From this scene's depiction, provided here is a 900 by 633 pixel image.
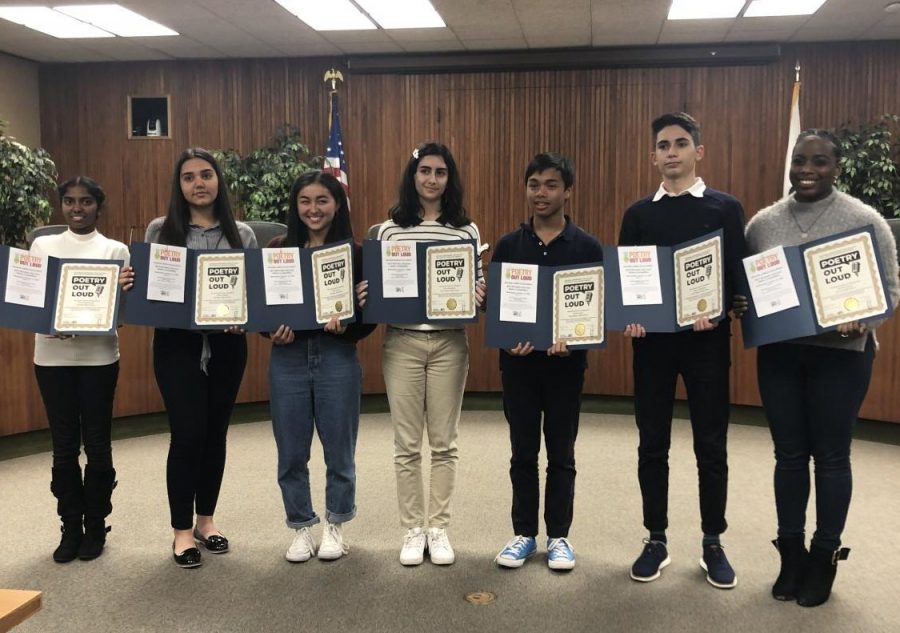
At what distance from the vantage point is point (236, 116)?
733 cm

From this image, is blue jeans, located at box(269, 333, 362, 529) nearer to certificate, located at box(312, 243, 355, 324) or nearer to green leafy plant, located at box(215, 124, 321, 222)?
certificate, located at box(312, 243, 355, 324)

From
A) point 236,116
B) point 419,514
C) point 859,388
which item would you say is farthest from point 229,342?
point 236,116

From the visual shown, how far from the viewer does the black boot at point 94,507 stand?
2.88 meters

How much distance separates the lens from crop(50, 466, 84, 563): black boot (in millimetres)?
2852

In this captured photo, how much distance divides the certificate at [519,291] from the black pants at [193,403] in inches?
40.0

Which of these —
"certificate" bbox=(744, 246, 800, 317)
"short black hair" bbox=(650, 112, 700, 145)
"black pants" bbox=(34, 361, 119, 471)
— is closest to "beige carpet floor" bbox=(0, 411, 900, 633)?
"black pants" bbox=(34, 361, 119, 471)

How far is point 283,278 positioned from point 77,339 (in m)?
0.84

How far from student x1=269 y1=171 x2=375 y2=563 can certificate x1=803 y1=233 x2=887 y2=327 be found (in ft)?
5.00

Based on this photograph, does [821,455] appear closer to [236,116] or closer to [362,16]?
[362,16]

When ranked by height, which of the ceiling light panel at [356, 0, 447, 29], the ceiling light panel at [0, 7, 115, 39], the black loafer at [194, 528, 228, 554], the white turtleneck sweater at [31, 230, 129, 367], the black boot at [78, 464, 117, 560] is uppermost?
the ceiling light panel at [0, 7, 115, 39]

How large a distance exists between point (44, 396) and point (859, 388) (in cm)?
286

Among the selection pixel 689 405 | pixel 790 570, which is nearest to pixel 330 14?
pixel 689 405

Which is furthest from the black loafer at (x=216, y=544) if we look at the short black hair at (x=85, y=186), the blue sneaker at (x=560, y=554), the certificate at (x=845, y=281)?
the certificate at (x=845, y=281)

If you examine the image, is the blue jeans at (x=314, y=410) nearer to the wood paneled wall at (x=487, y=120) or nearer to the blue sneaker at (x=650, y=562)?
the blue sneaker at (x=650, y=562)
